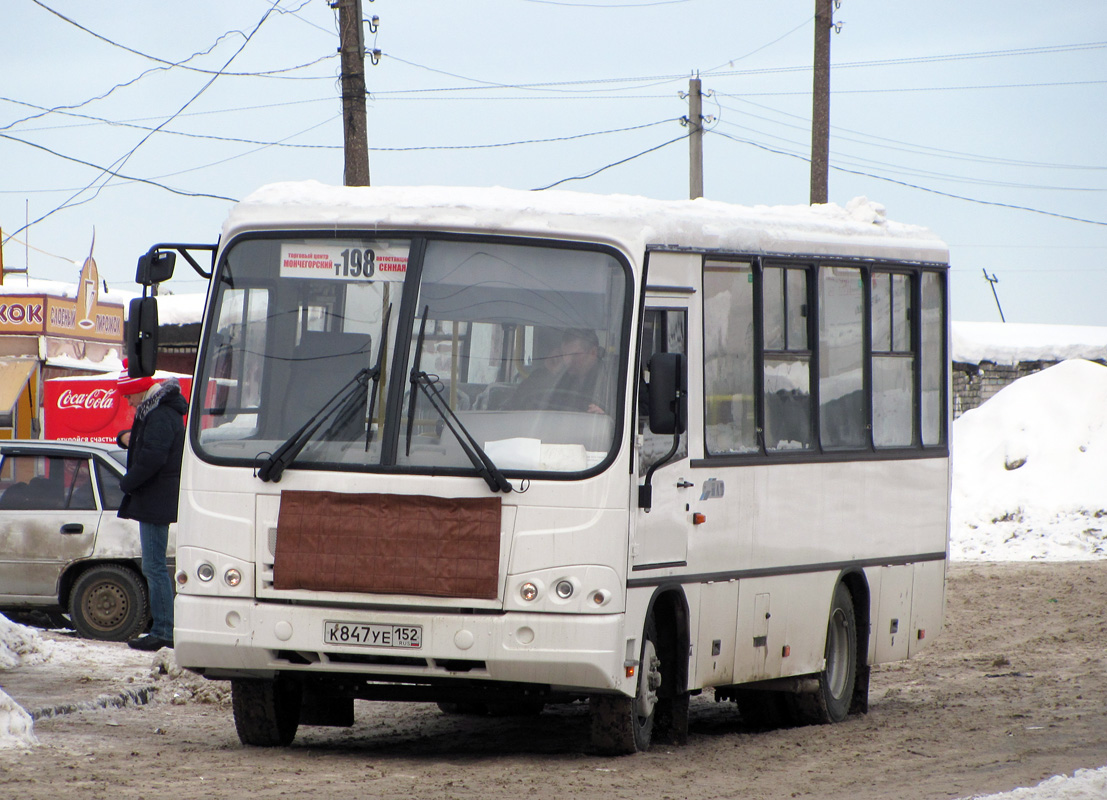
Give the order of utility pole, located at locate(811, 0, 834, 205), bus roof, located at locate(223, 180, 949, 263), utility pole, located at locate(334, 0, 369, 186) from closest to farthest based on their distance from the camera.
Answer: bus roof, located at locate(223, 180, 949, 263) < utility pole, located at locate(334, 0, 369, 186) < utility pole, located at locate(811, 0, 834, 205)

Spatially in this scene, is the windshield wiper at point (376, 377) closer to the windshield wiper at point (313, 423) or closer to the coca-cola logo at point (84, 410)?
the windshield wiper at point (313, 423)

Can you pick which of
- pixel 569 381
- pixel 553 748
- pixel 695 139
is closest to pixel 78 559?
pixel 553 748

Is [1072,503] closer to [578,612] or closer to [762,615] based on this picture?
[762,615]

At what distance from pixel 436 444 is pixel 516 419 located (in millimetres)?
396

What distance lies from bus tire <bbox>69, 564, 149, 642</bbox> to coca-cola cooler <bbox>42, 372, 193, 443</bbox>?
1069 centimetres

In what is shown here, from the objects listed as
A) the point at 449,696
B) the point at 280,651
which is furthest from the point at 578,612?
the point at 280,651

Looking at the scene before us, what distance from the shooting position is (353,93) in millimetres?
18203

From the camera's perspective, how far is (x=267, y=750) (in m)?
8.70

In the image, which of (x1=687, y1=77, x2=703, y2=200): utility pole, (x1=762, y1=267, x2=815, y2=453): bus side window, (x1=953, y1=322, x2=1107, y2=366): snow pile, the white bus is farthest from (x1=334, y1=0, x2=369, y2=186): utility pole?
(x1=953, y1=322, x2=1107, y2=366): snow pile

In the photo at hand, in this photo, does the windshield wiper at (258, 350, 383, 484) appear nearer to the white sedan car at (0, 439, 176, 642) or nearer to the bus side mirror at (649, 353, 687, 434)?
the bus side mirror at (649, 353, 687, 434)

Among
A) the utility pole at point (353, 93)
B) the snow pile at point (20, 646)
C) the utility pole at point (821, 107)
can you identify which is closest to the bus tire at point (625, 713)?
the snow pile at point (20, 646)

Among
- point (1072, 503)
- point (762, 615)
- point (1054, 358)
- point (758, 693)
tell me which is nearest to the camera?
point (762, 615)

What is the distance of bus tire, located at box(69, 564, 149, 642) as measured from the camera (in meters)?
14.1

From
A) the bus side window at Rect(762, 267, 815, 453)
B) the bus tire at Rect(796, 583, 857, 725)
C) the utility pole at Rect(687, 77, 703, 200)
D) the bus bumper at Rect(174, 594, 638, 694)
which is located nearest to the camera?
the bus bumper at Rect(174, 594, 638, 694)
